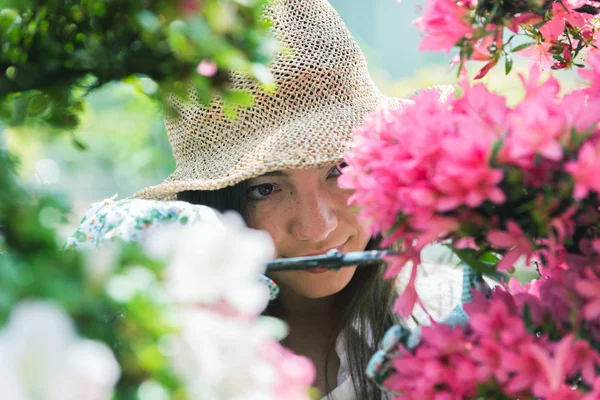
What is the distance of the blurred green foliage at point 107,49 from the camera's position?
0.51 m

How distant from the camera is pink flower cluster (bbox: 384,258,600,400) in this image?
0.52 metres

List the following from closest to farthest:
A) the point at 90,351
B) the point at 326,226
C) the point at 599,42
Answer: the point at 90,351, the point at 599,42, the point at 326,226

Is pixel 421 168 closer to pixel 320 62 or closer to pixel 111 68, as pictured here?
pixel 111 68

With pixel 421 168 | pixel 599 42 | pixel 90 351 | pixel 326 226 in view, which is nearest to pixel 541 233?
pixel 421 168

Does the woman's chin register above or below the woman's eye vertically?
Result: below

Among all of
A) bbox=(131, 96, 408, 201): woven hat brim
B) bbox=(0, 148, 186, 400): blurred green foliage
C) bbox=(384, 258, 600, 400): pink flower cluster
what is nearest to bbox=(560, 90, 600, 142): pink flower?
bbox=(384, 258, 600, 400): pink flower cluster

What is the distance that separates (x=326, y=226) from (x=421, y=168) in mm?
689

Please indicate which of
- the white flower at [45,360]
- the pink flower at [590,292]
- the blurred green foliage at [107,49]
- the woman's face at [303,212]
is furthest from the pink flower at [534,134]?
the woman's face at [303,212]

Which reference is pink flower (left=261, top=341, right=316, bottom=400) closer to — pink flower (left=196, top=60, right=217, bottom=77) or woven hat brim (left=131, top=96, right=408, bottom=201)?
pink flower (left=196, top=60, right=217, bottom=77)

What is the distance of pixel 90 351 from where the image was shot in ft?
1.19

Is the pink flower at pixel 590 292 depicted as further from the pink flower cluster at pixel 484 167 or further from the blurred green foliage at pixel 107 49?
the blurred green foliage at pixel 107 49

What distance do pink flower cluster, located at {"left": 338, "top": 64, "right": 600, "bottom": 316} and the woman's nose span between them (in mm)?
606

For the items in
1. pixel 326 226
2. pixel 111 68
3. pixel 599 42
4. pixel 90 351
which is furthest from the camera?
pixel 326 226

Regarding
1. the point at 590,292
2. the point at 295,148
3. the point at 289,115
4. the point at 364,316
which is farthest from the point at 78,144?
the point at 364,316
